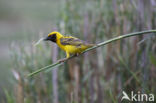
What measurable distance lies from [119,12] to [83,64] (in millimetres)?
784

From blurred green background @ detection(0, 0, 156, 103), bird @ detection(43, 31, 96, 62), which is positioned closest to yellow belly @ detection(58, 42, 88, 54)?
bird @ detection(43, 31, 96, 62)

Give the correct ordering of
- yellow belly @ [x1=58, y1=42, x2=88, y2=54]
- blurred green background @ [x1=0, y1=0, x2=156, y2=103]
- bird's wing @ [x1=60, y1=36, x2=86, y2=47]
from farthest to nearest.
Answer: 1. blurred green background @ [x1=0, y1=0, x2=156, y2=103]
2. bird's wing @ [x1=60, y1=36, x2=86, y2=47]
3. yellow belly @ [x1=58, y1=42, x2=88, y2=54]

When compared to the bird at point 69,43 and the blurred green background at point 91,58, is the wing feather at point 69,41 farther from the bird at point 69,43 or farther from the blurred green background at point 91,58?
the blurred green background at point 91,58

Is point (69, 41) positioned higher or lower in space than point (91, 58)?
higher

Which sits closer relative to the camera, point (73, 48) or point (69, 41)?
point (73, 48)

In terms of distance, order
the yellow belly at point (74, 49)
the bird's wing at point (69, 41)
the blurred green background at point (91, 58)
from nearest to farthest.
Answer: the yellow belly at point (74, 49) → the bird's wing at point (69, 41) → the blurred green background at point (91, 58)

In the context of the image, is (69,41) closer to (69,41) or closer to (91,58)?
(69,41)

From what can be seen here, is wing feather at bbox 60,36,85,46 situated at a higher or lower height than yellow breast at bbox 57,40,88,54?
higher

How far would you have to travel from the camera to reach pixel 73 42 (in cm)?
347

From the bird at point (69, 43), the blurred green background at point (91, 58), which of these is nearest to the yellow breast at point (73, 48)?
the bird at point (69, 43)

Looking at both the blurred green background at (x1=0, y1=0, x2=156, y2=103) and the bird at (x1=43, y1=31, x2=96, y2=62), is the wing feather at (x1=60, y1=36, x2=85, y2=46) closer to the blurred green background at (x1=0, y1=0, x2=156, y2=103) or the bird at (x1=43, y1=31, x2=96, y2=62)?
the bird at (x1=43, y1=31, x2=96, y2=62)

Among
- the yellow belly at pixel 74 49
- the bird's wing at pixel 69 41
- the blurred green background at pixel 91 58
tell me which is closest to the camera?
the yellow belly at pixel 74 49

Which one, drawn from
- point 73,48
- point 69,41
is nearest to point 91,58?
point 69,41

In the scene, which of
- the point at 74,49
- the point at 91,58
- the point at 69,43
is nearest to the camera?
the point at 74,49
